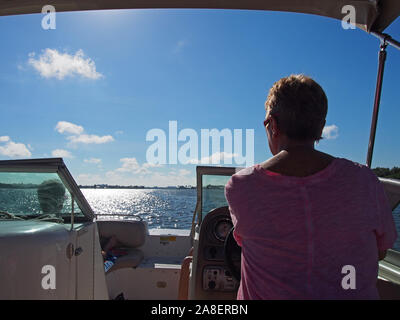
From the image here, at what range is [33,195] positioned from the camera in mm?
2225

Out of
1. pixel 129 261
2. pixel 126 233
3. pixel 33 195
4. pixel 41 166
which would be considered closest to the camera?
pixel 41 166

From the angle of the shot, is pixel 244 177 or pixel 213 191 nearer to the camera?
pixel 244 177

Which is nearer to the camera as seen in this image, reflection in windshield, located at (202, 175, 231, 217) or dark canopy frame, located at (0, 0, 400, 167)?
dark canopy frame, located at (0, 0, 400, 167)

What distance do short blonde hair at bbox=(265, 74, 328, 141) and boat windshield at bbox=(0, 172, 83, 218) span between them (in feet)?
5.85

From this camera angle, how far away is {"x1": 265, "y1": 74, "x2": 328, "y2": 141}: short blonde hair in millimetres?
1079

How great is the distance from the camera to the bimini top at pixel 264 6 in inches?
87.1

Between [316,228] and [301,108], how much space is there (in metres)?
0.44

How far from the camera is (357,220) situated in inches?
37.9

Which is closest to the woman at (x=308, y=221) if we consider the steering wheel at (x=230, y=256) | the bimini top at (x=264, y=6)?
the steering wheel at (x=230, y=256)

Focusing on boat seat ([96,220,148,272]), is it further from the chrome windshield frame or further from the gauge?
the chrome windshield frame

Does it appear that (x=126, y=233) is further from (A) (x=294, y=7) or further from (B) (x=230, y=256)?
(A) (x=294, y=7)

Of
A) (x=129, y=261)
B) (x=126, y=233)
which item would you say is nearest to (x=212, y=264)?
(x=129, y=261)

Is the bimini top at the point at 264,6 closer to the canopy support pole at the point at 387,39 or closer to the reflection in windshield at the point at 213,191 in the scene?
the canopy support pole at the point at 387,39

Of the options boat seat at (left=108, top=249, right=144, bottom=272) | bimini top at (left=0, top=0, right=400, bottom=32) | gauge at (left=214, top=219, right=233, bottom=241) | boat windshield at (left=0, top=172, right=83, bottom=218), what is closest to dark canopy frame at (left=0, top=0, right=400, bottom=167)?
bimini top at (left=0, top=0, right=400, bottom=32)
